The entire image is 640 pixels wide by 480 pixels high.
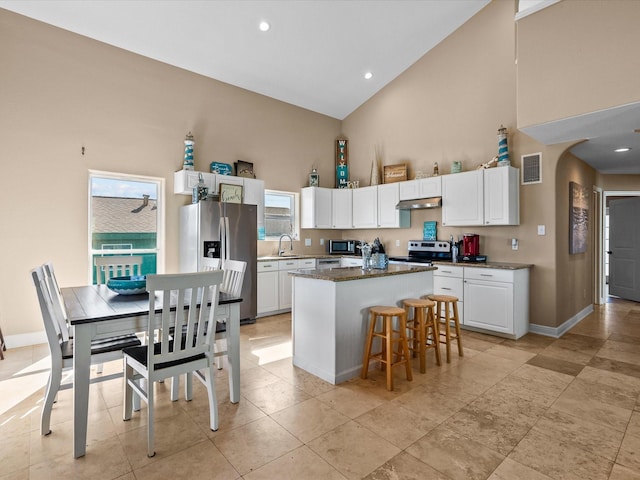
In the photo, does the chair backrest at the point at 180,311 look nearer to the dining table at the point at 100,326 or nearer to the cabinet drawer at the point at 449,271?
the dining table at the point at 100,326

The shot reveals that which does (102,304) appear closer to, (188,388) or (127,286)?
(127,286)

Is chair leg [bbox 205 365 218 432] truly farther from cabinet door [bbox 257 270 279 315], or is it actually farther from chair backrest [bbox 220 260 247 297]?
cabinet door [bbox 257 270 279 315]

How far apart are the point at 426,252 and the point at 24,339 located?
5.29 meters

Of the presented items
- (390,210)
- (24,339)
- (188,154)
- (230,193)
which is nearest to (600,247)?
(390,210)

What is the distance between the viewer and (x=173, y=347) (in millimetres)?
2164

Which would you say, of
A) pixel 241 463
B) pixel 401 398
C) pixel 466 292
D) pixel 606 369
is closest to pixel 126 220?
pixel 241 463

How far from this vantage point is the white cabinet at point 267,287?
5172 mm

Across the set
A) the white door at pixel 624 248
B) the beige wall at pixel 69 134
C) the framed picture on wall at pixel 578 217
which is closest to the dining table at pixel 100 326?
the beige wall at pixel 69 134

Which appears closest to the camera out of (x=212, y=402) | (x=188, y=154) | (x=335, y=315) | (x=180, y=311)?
(x=180, y=311)

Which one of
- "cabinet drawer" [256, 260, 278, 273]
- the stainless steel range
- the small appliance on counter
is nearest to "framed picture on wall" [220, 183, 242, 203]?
"cabinet drawer" [256, 260, 278, 273]

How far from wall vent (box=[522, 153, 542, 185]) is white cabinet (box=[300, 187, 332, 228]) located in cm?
319

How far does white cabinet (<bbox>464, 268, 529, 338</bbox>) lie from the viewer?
13.6ft

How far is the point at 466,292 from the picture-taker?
4512 mm

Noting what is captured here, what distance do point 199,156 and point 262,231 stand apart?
61.1 inches
